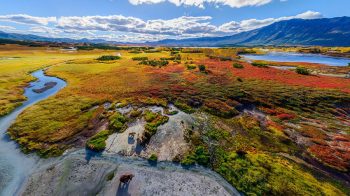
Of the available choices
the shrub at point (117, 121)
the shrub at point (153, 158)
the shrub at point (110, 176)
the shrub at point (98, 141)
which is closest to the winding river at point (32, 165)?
the shrub at point (153, 158)

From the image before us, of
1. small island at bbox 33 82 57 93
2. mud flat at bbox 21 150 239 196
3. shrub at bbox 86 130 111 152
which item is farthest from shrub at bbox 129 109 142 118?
small island at bbox 33 82 57 93

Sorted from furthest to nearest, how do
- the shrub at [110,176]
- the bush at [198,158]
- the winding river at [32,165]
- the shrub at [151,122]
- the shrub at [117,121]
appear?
the shrub at [117,121], the shrub at [151,122], the bush at [198,158], the shrub at [110,176], the winding river at [32,165]

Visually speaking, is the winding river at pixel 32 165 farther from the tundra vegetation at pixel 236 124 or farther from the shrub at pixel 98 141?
the tundra vegetation at pixel 236 124

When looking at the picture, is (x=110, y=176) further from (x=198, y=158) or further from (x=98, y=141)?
(x=198, y=158)

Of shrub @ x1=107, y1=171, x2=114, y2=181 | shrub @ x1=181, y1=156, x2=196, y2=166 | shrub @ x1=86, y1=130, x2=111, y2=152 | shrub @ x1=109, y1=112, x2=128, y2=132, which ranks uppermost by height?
shrub @ x1=109, y1=112, x2=128, y2=132

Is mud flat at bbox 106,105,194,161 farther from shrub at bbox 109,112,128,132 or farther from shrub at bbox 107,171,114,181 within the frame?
shrub at bbox 107,171,114,181

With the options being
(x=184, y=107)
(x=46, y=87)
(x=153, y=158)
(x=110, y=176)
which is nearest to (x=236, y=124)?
(x=184, y=107)
